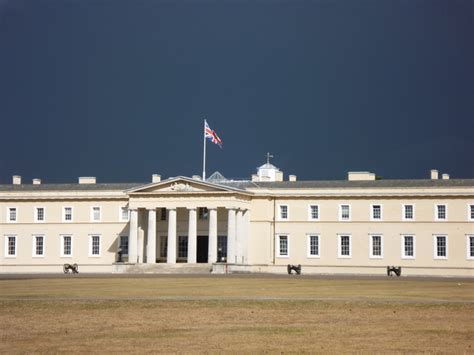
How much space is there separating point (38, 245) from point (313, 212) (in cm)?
2813

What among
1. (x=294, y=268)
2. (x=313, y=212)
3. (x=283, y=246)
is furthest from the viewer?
(x=283, y=246)

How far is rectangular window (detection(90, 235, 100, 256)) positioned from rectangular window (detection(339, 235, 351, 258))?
2419 centimetres

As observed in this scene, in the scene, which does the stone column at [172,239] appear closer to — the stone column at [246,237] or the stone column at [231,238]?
the stone column at [231,238]

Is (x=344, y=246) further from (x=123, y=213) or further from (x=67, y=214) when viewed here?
(x=67, y=214)

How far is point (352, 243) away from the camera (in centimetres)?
9362

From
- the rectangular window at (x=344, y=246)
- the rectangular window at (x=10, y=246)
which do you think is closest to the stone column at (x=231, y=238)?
the rectangular window at (x=344, y=246)

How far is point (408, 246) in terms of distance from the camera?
301ft

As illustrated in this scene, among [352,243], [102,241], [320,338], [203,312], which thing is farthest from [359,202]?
[320,338]

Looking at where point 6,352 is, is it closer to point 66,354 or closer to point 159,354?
point 66,354

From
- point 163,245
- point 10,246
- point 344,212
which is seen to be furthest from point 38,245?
point 344,212

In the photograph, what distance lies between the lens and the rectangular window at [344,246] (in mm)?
93812

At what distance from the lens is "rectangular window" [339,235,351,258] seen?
3693 inches

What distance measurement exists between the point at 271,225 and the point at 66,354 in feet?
235

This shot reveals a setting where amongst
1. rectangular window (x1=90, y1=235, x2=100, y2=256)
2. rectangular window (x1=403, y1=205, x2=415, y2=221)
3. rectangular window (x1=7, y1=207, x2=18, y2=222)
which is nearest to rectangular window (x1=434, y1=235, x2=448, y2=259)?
rectangular window (x1=403, y1=205, x2=415, y2=221)
